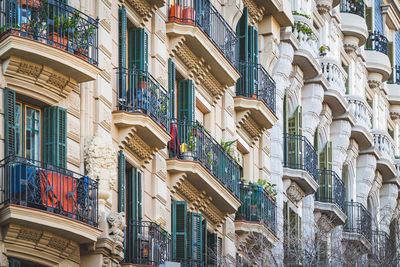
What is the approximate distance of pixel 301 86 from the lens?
46906mm

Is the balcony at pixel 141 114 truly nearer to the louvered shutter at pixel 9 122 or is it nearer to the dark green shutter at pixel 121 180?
the dark green shutter at pixel 121 180

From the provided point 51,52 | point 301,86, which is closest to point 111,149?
point 51,52

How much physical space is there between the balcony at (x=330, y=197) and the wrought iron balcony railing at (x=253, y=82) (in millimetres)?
6804

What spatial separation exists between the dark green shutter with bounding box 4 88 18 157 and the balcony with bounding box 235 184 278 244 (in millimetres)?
12657

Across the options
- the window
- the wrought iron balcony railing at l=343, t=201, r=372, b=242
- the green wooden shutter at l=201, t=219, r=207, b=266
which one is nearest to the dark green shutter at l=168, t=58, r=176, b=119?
the green wooden shutter at l=201, t=219, r=207, b=266

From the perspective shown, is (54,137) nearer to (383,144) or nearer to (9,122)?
(9,122)

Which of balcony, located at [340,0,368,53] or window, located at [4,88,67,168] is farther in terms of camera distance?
balcony, located at [340,0,368,53]

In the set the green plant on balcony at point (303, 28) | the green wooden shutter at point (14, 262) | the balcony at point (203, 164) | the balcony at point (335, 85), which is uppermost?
the green plant on balcony at point (303, 28)

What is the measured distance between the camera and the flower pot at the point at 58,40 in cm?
2767

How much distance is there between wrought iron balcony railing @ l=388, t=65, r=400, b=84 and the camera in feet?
200

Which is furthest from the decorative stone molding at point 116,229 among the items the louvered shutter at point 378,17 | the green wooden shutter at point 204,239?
the louvered shutter at point 378,17

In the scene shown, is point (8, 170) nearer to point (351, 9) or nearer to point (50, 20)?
point (50, 20)

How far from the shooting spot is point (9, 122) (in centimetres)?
2675

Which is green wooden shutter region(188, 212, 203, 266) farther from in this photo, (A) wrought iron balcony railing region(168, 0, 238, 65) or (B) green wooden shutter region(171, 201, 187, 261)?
(A) wrought iron balcony railing region(168, 0, 238, 65)
